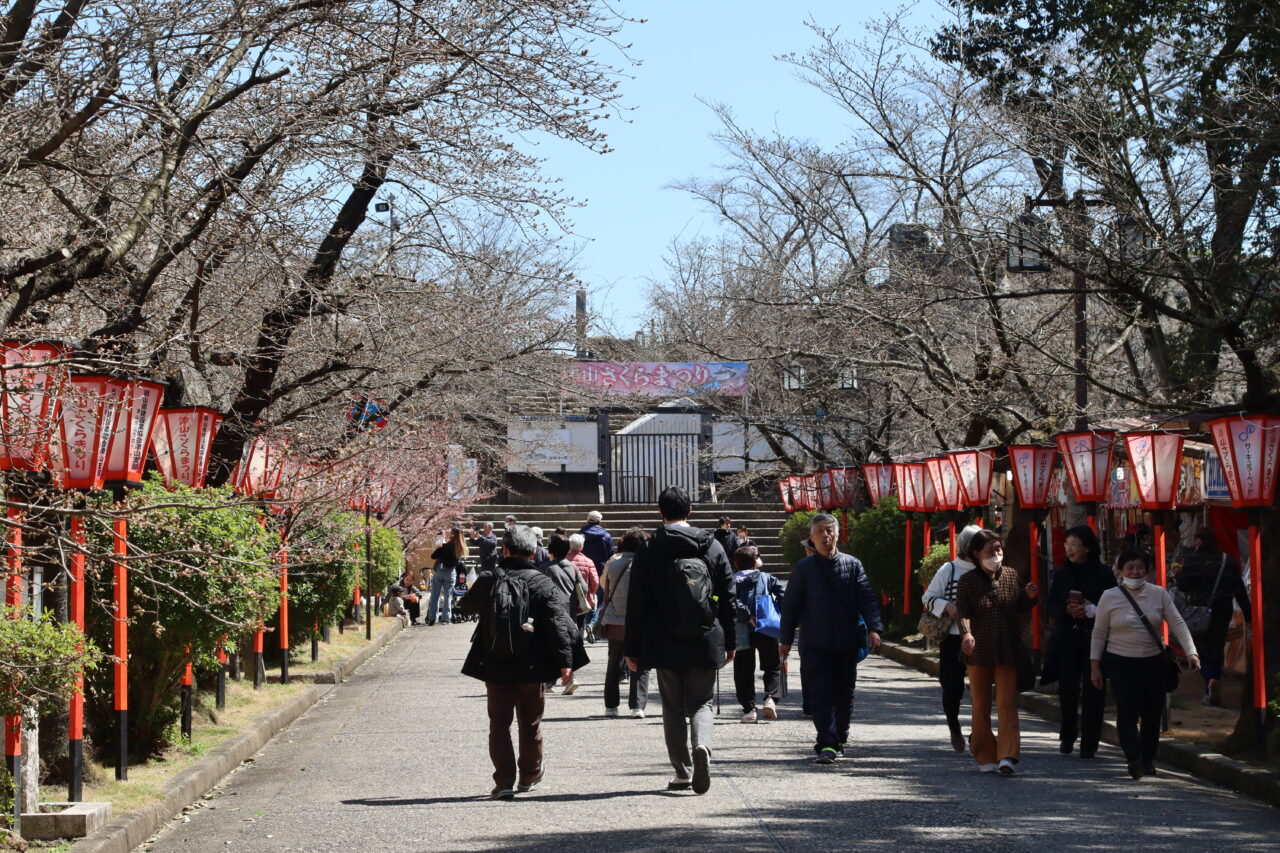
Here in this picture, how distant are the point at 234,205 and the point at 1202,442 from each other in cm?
1132

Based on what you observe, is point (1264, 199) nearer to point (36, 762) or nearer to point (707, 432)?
point (36, 762)

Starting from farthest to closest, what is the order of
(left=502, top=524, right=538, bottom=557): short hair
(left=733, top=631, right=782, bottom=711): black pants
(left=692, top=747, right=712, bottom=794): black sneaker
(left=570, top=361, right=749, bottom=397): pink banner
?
1. (left=570, top=361, right=749, bottom=397): pink banner
2. (left=733, top=631, right=782, bottom=711): black pants
3. (left=502, top=524, right=538, bottom=557): short hair
4. (left=692, top=747, right=712, bottom=794): black sneaker

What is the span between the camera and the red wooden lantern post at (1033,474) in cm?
1767

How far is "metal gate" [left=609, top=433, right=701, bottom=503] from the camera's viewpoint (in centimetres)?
4556

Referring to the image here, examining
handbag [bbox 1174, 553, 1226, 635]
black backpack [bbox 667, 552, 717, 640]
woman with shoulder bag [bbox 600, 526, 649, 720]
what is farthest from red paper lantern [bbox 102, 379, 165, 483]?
handbag [bbox 1174, 553, 1226, 635]

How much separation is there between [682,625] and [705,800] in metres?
1.11

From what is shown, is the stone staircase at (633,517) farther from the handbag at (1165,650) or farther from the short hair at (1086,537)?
the handbag at (1165,650)

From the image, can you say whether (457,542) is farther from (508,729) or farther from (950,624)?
(508,729)

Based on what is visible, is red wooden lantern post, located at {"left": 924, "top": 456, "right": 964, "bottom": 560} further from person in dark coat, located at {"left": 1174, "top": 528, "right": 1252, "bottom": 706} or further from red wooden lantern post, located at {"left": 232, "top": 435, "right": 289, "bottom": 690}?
red wooden lantern post, located at {"left": 232, "top": 435, "right": 289, "bottom": 690}

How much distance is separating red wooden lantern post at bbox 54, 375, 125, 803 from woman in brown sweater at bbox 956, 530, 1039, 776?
597cm

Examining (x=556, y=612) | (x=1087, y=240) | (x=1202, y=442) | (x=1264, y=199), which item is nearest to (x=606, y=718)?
(x=556, y=612)

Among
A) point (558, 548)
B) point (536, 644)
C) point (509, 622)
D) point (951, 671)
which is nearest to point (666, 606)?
point (536, 644)

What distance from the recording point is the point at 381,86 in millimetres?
9766

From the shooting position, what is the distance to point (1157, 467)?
1409 cm
